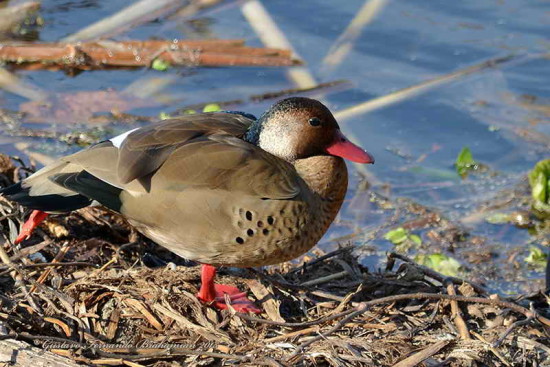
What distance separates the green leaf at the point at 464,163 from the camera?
26.2 ft

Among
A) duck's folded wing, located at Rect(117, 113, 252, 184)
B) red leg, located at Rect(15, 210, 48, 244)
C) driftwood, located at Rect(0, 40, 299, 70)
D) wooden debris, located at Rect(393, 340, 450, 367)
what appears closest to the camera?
wooden debris, located at Rect(393, 340, 450, 367)

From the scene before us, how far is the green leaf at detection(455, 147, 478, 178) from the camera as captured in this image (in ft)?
26.2

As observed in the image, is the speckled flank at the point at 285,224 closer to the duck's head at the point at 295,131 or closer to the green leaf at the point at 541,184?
the duck's head at the point at 295,131

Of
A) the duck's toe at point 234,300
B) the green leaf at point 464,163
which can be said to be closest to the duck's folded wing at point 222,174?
the duck's toe at point 234,300

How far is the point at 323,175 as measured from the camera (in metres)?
4.86

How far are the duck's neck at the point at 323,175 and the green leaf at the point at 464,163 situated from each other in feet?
10.7

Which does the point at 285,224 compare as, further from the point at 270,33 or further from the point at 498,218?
the point at 270,33

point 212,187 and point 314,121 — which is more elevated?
point 314,121

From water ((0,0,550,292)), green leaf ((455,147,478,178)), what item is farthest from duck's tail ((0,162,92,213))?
green leaf ((455,147,478,178))

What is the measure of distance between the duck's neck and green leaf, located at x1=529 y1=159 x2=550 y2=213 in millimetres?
3182

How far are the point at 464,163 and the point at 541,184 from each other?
2.29 feet

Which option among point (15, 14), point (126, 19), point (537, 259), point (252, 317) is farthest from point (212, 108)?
point (252, 317)

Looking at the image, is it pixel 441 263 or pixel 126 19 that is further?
pixel 126 19

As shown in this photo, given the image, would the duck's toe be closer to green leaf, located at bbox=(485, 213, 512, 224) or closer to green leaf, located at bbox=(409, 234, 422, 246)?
green leaf, located at bbox=(409, 234, 422, 246)
